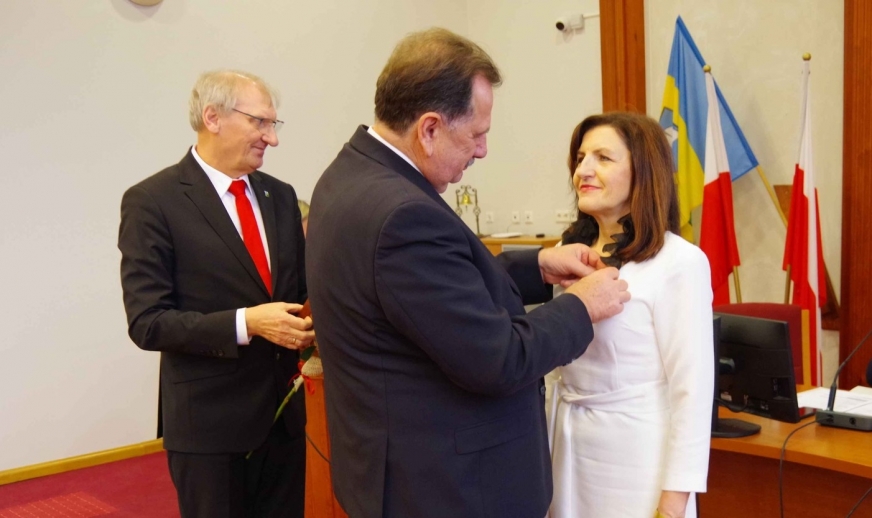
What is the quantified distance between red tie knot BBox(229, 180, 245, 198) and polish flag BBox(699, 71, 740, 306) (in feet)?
9.96

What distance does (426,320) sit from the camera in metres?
1.26

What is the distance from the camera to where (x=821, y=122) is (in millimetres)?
4246

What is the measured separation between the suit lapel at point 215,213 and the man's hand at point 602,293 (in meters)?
0.94

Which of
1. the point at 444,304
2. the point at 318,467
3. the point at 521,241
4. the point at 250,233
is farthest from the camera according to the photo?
the point at 521,241

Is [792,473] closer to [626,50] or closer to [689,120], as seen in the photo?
[689,120]

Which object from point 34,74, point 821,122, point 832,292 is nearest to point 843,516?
point 832,292

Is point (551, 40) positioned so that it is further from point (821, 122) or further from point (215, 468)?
point (215, 468)

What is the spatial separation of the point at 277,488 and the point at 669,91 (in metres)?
3.50

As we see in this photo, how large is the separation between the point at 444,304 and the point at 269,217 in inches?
42.7

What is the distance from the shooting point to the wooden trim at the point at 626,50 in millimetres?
5094

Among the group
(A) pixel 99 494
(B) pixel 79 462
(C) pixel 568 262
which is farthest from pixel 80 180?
(C) pixel 568 262

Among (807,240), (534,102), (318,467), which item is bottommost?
(318,467)

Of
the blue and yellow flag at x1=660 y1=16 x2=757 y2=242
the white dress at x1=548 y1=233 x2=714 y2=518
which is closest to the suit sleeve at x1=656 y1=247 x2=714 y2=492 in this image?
the white dress at x1=548 y1=233 x2=714 y2=518

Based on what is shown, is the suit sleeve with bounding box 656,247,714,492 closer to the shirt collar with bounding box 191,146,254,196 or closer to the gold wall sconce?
the shirt collar with bounding box 191,146,254,196
